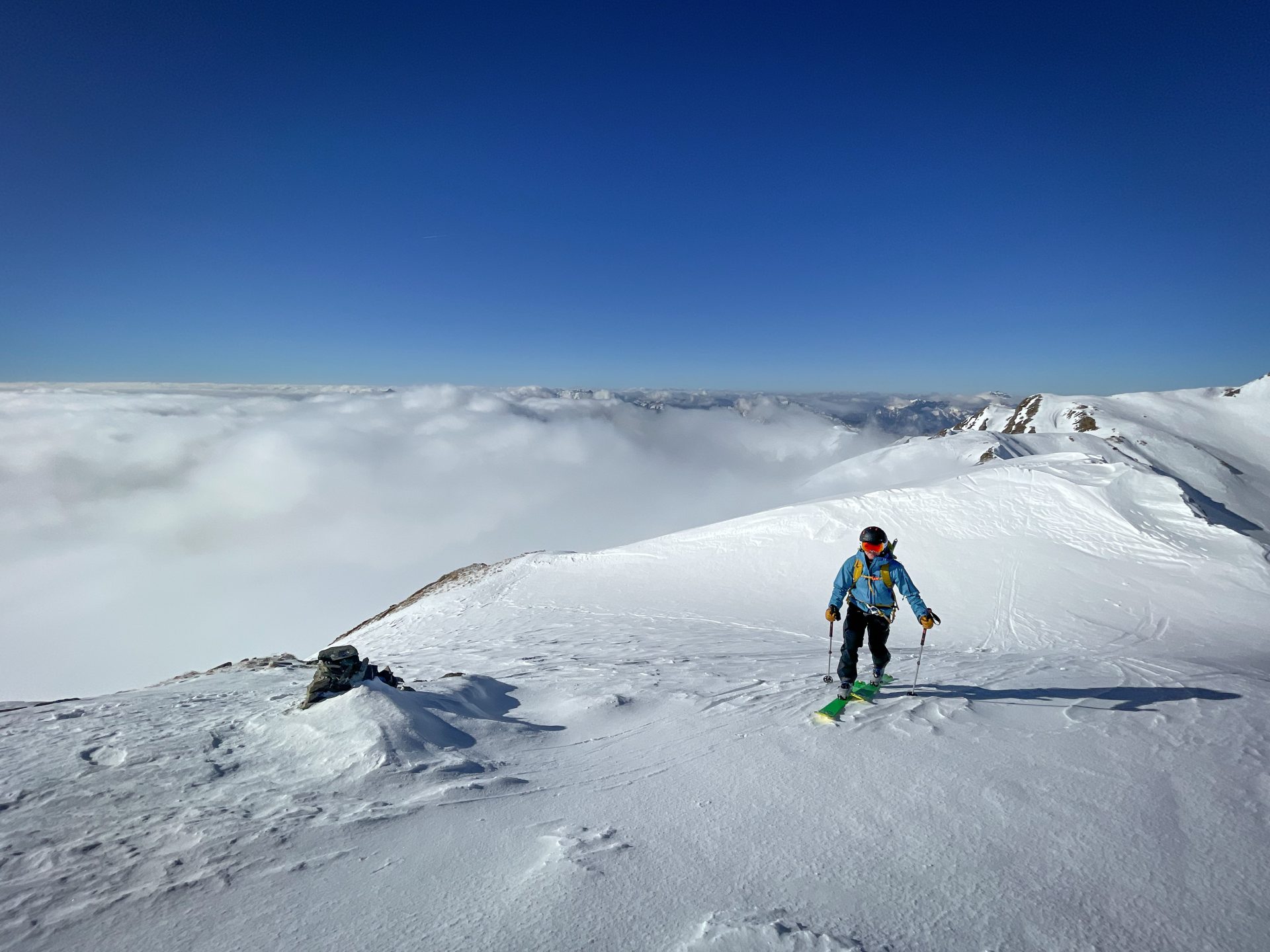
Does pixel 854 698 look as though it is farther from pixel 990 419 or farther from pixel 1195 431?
pixel 990 419

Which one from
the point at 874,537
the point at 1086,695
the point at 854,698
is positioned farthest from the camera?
the point at 1086,695

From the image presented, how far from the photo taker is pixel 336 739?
18.0 ft

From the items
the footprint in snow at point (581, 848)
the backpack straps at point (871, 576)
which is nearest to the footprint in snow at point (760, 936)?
the footprint in snow at point (581, 848)

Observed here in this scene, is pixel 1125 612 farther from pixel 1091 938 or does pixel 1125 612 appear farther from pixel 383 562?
pixel 383 562

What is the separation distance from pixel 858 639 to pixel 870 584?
771mm

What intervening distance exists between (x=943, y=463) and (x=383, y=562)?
182244 mm

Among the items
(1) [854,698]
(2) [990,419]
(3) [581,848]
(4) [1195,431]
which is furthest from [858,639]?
(2) [990,419]

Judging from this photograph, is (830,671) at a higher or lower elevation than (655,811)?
lower

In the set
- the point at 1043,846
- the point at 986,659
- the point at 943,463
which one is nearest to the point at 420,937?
the point at 1043,846

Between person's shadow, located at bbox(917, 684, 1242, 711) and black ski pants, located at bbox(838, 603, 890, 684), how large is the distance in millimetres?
745

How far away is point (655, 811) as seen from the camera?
4508 mm

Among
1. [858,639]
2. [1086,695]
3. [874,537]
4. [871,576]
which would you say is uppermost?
[874,537]

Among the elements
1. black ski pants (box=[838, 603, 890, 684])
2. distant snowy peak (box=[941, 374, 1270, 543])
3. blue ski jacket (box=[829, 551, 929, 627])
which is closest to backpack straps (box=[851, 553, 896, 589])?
blue ski jacket (box=[829, 551, 929, 627])

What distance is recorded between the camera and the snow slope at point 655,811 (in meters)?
3.22
